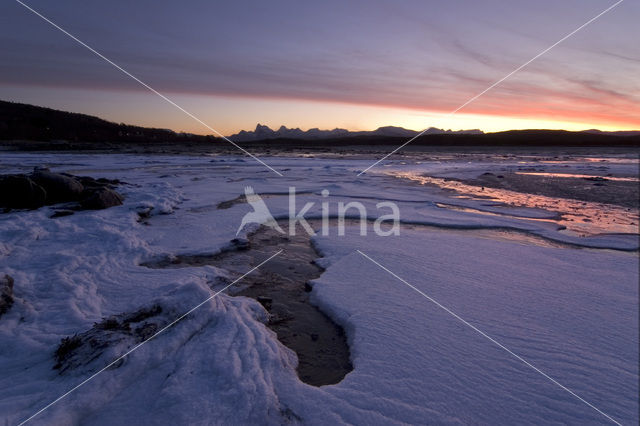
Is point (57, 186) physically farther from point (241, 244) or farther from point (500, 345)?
point (500, 345)

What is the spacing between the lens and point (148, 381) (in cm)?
233

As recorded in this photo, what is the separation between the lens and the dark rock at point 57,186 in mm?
7465

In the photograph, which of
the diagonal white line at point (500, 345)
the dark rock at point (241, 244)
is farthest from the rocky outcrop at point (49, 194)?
the diagonal white line at point (500, 345)

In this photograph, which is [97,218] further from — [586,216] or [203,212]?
[586,216]

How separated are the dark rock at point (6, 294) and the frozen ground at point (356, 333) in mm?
71

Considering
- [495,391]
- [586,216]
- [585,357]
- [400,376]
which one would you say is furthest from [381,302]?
[586,216]

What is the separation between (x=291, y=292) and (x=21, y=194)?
6382 millimetres

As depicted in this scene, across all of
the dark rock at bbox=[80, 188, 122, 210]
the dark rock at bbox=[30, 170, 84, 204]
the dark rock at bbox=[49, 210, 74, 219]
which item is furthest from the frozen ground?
the dark rock at bbox=[30, 170, 84, 204]

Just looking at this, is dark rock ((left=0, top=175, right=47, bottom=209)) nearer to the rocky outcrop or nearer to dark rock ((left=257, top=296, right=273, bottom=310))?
the rocky outcrop

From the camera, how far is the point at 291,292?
13.0 ft

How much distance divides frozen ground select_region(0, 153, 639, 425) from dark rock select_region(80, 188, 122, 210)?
5.03 ft

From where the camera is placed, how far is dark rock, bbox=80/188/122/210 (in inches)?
281

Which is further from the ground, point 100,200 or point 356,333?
point 100,200

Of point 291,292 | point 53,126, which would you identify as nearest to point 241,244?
point 291,292
